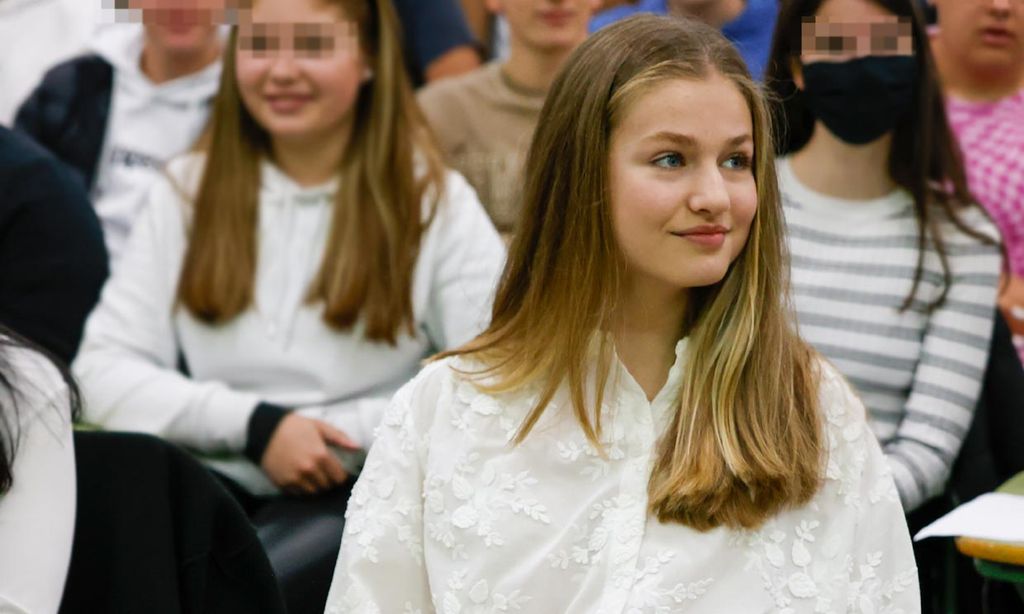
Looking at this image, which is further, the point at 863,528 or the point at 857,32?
the point at 857,32

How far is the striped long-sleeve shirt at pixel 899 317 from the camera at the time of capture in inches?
86.7

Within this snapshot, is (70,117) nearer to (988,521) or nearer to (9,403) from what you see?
(9,403)

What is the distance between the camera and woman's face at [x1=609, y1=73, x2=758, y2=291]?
1635 millimetres

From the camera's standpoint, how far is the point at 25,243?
8.06ft

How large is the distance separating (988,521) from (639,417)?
1.51 feet

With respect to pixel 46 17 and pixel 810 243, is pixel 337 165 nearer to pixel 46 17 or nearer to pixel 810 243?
pixel 810 243

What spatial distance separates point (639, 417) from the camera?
1.70 metres

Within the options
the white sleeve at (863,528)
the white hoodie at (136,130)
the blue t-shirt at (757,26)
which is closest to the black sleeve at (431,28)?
the white hoodie at (136,130)

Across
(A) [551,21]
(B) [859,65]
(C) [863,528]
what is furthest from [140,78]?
(C) [863,528]

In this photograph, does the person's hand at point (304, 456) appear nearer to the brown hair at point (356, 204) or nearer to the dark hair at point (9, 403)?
the brown hair at point (356, 204)

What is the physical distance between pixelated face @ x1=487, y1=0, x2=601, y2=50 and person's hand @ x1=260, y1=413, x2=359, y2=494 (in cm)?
90

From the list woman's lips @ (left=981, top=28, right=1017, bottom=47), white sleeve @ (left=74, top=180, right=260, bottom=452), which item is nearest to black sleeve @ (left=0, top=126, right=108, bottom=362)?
white sleeve @ (left=74, top=180, right=260, bottom=452)

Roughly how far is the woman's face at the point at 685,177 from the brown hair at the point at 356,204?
0.82 m

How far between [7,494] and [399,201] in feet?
3.06
